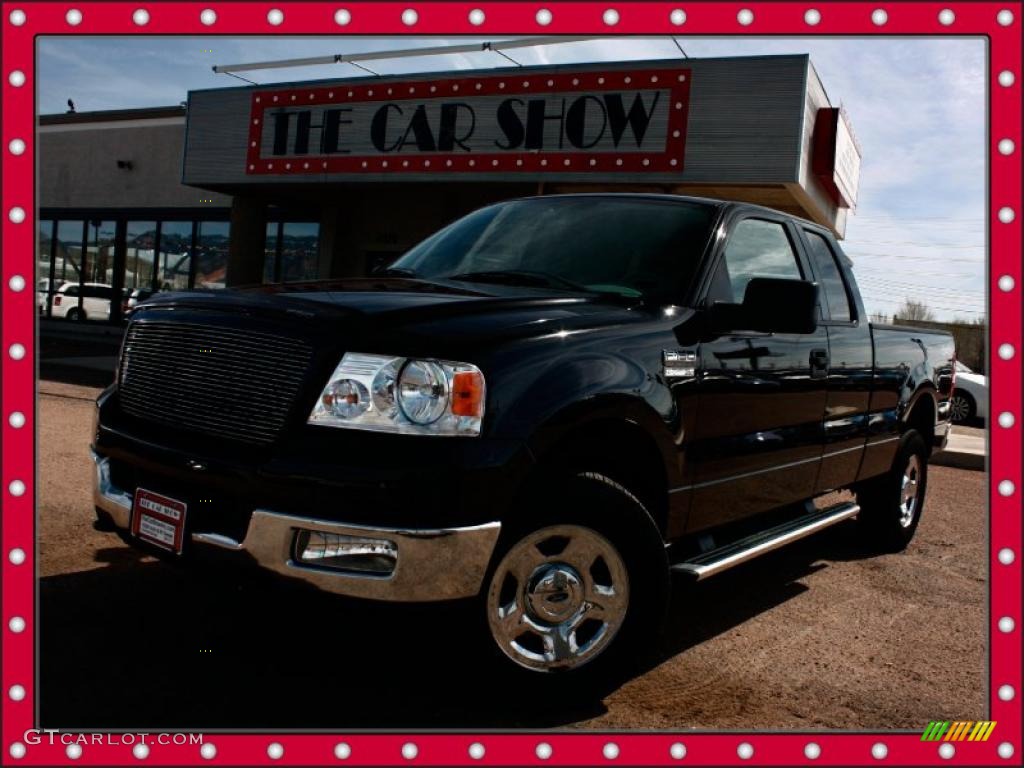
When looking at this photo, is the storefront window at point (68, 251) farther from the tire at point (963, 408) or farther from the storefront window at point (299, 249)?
the tire at point (963, 408)

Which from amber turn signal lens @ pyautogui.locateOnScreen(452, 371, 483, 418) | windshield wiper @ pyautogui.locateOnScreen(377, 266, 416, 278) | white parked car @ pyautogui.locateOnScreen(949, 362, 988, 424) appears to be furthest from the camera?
white parked car @ pyautogui.locateOnScreen(949, 362, 988, 424)

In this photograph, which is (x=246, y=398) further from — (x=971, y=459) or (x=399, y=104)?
(x=399, y=104)

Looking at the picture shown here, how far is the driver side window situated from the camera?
377 centimetres

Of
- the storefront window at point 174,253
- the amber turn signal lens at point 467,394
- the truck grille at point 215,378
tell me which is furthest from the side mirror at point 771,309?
the storefront window at point 174,253

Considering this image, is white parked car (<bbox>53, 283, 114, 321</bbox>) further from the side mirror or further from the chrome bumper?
the chrome bumper

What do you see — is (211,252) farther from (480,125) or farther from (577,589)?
(577,589)

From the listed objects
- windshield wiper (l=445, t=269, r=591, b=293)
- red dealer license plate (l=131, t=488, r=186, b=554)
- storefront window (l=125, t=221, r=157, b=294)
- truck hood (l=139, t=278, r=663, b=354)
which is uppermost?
storefront window (l=125, t=221, r=157, b=294)

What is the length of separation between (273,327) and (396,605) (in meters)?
0.89

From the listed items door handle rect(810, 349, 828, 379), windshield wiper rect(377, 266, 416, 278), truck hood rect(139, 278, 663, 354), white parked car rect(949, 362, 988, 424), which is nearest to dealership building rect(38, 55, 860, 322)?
white parked car rect(949, 362, 988, 424)

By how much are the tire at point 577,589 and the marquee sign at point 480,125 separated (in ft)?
34.8

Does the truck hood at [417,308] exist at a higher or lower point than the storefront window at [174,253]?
lower

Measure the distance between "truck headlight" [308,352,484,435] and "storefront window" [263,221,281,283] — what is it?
18.8 metres

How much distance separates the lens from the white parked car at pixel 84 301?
82.0 feet

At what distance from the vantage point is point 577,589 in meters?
2.91
